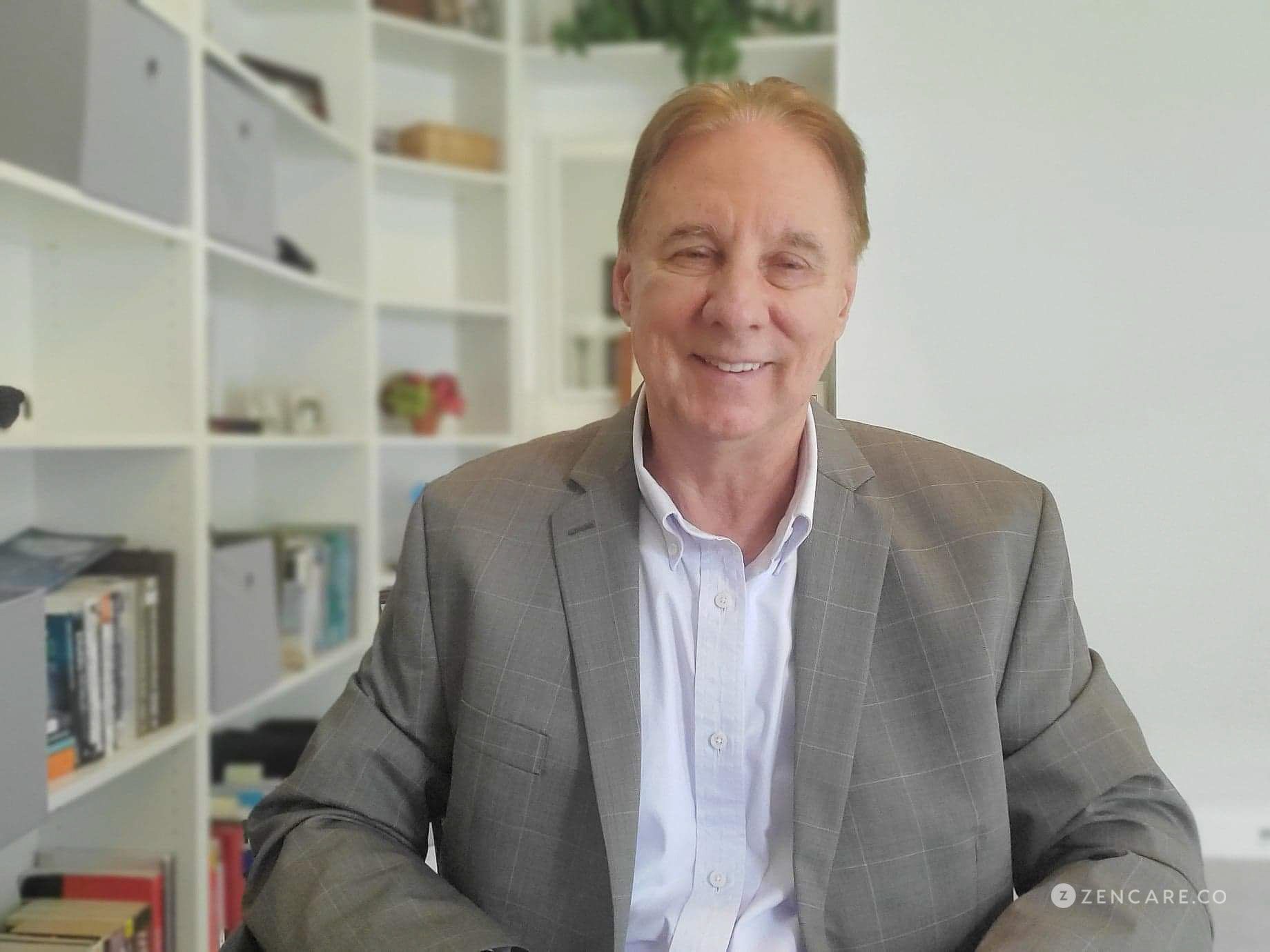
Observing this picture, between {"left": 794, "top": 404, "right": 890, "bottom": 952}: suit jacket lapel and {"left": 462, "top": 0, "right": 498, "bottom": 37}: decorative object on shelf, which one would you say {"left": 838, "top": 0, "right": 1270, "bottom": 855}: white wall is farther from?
{"left": 462, "top": 0, "right": 498, "bottom": 37}: decorative object on shelf

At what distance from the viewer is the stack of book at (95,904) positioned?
60.9 inches

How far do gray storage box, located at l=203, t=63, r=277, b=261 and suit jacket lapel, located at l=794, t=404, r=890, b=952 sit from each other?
1.58 meters

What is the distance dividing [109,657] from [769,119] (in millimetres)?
1367

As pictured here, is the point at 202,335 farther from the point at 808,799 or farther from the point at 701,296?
the point at 808,799

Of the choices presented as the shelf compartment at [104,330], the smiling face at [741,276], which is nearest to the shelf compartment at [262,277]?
the shelf compartment at [104,330]

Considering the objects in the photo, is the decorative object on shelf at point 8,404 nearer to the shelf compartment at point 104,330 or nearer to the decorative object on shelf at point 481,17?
the shelf compartment at point 104,330

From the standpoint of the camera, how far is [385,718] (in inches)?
43.0

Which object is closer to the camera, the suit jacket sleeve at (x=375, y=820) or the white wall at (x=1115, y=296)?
the suit jacket sleeve at (x=375, y=820)

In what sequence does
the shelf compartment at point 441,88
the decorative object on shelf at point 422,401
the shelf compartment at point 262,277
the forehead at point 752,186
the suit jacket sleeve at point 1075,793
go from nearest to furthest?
the suit jacket sleeve at point 1075,793
the forehead at point 752,186
the shelf compartment at point 262,277
the decorative object on shelf at point 422,401
the shelf compartment at point 441,88

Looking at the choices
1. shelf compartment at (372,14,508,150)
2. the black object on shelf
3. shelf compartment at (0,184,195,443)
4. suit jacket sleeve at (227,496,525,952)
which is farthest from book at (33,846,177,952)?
shelf compartment at (372,14,508,150)

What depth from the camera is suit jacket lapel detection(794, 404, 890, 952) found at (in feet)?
3.23

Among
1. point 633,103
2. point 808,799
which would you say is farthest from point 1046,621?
point 633,103

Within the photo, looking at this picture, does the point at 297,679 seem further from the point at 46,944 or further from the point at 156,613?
the point at 46,944

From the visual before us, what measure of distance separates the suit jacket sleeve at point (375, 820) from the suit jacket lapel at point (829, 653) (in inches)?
11.9
